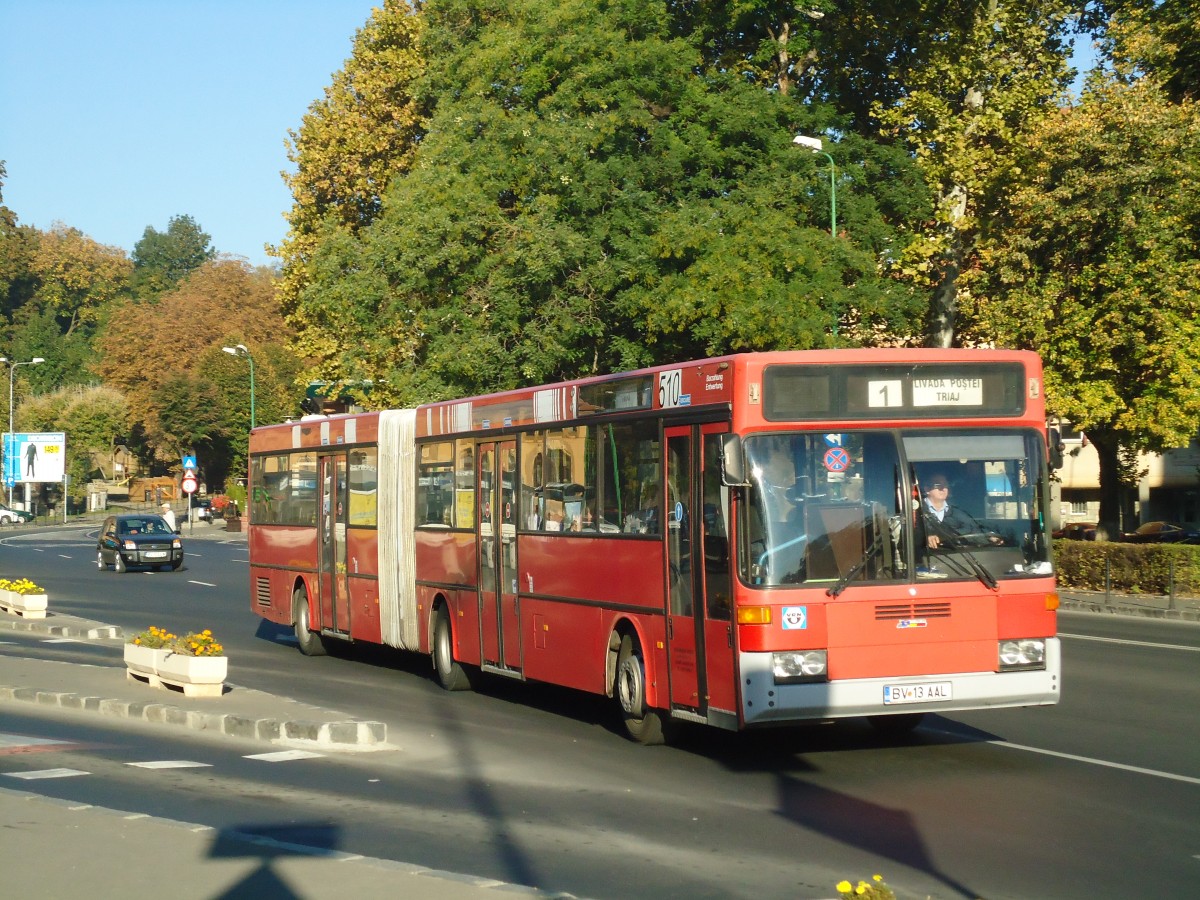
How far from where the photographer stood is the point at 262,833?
8.86 meters

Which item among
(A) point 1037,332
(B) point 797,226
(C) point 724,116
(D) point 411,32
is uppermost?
(D) point 411,32

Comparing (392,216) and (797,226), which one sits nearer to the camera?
(797,226)

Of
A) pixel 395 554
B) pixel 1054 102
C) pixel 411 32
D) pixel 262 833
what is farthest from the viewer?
pixel 411 32

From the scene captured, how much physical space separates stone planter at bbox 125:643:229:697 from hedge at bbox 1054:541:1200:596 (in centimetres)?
1868

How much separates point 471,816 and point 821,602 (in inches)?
112

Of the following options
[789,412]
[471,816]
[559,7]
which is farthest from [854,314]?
[471,816]

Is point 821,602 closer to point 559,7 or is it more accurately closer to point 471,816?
point 471,816

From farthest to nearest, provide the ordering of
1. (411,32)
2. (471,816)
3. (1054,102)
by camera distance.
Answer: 1. (411,32)
2. (1054,102)
3. (471,816)

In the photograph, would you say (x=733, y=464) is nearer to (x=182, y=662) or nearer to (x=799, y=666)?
(x=799, y=666)

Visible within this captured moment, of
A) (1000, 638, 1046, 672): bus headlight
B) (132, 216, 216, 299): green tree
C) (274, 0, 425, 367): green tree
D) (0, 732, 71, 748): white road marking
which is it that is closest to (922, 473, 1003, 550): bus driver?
(1000, 638, 1046, 672): bus headlight

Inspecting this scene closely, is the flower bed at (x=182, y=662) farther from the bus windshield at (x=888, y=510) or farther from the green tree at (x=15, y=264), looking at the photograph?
the green tree at (x=15, y=264)

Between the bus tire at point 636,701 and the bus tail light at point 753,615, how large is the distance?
1881 mm

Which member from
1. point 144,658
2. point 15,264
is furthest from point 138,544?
point 15,264

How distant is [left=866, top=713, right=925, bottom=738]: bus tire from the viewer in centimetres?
1282
